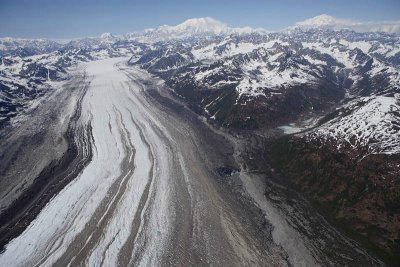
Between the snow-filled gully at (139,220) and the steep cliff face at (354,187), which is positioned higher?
the steep cliff face at (354,187)

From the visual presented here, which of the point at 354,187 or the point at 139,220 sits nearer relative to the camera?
the point at 139,220

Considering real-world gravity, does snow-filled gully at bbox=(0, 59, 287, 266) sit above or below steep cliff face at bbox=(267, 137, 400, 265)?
below

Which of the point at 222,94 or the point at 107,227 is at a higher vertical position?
the point at 222,94

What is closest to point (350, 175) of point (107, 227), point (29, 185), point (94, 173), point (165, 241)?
point (165, 241)

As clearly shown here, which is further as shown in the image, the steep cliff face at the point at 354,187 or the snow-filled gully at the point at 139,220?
the steep cliff face at the point at 354,187

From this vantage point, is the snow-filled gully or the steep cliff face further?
the steep cliff face

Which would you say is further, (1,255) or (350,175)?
(350,175)

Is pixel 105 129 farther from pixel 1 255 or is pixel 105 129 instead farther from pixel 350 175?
pixel 350 175

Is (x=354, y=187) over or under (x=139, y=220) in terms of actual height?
over
